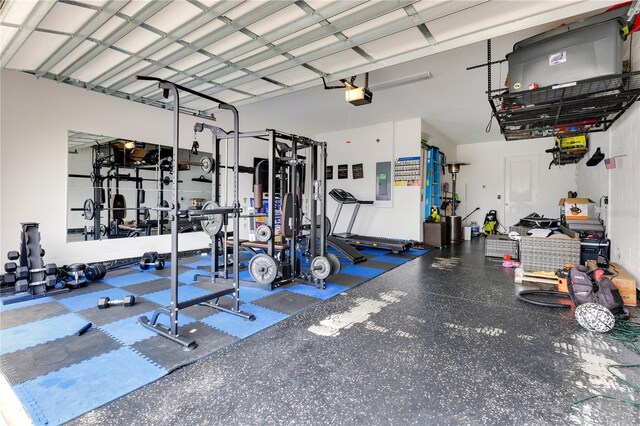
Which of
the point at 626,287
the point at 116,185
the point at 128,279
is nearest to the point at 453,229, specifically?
the point at 626,287

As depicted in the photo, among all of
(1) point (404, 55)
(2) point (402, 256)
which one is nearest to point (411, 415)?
(1) point (404, 55)

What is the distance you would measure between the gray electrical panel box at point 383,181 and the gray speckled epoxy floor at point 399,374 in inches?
212

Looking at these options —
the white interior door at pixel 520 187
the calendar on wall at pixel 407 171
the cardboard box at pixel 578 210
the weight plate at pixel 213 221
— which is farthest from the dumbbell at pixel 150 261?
the white interior door at pixel 520 187

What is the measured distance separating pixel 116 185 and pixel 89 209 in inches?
25.5

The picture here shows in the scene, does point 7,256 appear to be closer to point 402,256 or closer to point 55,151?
point 55,151

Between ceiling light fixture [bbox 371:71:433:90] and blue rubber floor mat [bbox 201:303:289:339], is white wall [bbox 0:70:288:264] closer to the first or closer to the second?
blue rubber floor mat [bbox 201:303:289:339]

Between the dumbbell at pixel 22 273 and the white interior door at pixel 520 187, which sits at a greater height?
the white interior door at pixel 520 187

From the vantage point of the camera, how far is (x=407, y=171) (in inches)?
320

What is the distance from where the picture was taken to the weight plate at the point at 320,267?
4.23 meters

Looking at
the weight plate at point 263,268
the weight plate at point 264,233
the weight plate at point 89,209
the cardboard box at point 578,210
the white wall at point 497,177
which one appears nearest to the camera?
the weight plate at point 263,268

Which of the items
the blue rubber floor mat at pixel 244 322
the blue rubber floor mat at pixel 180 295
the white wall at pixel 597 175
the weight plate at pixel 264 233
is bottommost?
the blue rubber floor mat at pixel 244 322

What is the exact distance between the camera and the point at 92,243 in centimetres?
517

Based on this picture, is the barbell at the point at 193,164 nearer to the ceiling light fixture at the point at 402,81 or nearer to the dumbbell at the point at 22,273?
the dumbbell at the point at 22,273

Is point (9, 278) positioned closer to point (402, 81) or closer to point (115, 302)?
point (115, 302)
